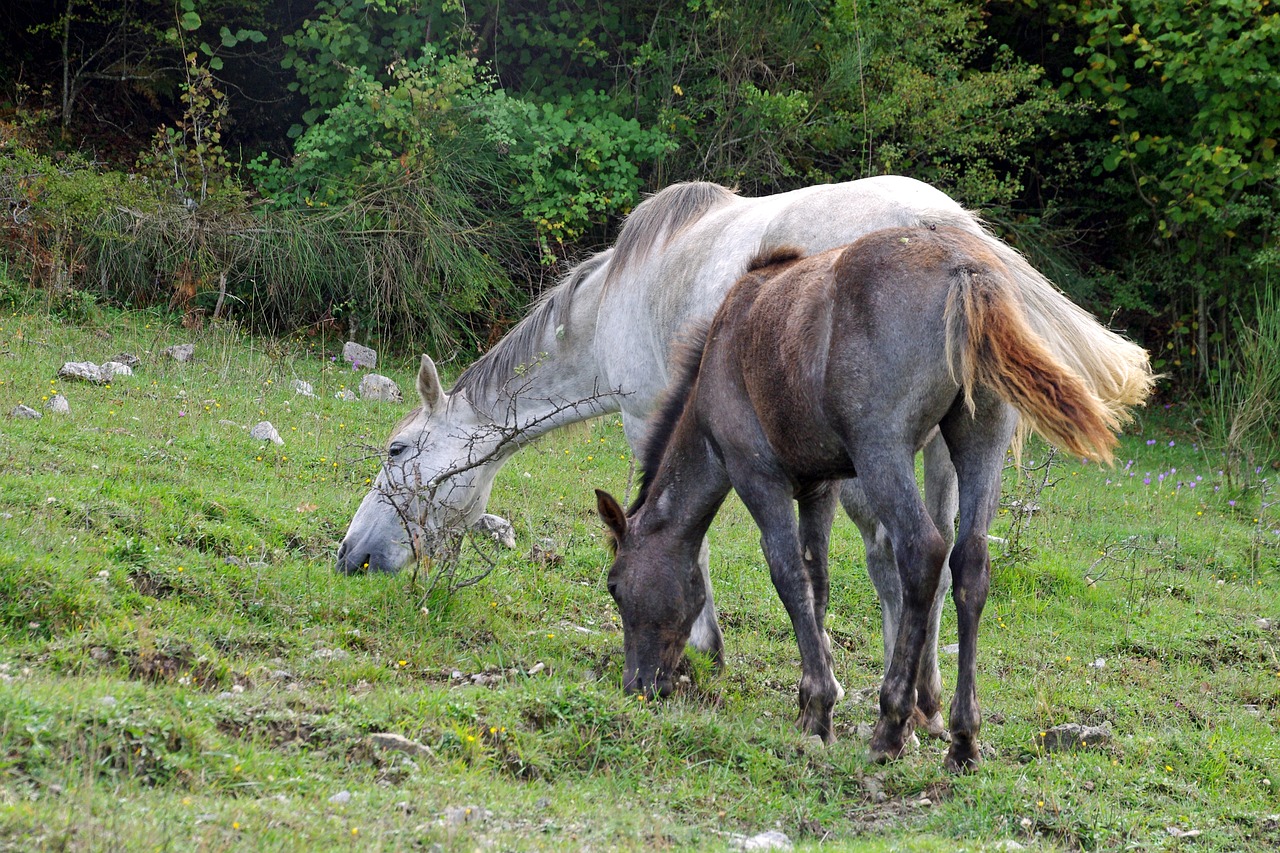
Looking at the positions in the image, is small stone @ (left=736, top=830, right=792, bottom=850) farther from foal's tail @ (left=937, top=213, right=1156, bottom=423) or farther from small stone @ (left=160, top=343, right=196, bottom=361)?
small stone @ (left=160, top=343, right=196, bottom=361)

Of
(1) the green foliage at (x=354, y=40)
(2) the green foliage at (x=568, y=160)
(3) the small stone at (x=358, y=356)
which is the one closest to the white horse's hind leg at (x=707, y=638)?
(3) the small stone at (x=358, y=356)

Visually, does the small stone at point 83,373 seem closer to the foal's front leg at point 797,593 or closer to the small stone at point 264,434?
the small stone at point 264,434

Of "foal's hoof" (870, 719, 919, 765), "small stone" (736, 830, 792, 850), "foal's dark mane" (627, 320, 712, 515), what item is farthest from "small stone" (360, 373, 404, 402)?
"small stone" (736, 830, 792, 850)

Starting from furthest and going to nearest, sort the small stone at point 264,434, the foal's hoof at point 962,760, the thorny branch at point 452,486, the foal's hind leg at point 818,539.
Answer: the small stone at point 264,434
the thorny branch at point 452,486
the foal's hind leg at point 818,539
the foal's hoof at point 962,760

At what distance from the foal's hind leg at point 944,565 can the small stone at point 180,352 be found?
722cm

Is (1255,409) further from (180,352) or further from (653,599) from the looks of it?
(180,352)

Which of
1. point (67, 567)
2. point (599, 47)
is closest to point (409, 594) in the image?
point (67, 567)

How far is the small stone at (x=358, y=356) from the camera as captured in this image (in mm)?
12047

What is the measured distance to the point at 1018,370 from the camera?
3.86 m

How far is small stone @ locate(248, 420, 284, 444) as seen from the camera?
8.38 m

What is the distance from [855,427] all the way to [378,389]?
7183mm

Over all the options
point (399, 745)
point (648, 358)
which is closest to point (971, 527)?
point (399, 745)

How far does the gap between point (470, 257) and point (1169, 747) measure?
9.32 metres

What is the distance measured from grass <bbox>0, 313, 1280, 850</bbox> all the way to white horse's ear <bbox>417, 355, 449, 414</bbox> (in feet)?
2.69
